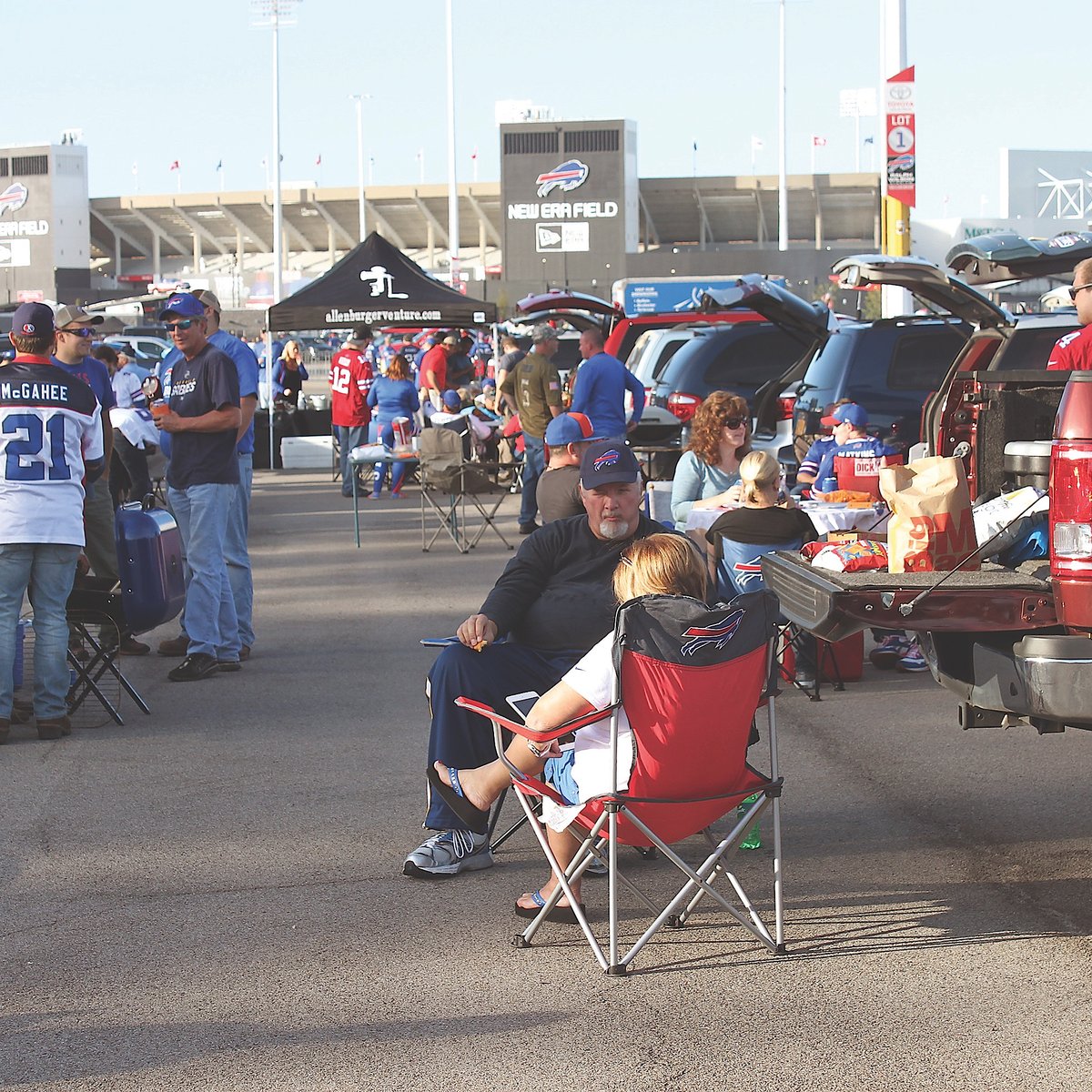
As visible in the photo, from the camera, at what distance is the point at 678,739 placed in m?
4.62

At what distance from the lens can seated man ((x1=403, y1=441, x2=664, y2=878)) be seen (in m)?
5.53

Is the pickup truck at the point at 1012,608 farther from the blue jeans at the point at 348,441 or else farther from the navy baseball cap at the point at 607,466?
the blue jeans at the point at 348,441

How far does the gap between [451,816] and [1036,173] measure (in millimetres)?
67376

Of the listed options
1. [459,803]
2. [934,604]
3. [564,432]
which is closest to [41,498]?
[564,432]

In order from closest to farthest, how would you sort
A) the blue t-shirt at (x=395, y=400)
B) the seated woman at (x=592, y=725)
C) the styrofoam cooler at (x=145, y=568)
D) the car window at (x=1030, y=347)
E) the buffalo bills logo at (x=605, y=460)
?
1. the seated woman at (x=592, y=725)
2. the buffalo bills logo at (x=605, y=460)
3. the styrofoam cooler at (x=145, y=568)
4. the car window at (x=1030, y=347)
5. the blue t-shirt at (x=395, y=400)

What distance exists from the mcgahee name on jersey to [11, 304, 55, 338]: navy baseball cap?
259 mm

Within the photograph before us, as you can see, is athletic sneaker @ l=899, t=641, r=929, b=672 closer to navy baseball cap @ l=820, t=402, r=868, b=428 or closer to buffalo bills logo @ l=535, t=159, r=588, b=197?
navy baseball cap @ l=820, t=402, r=868, b=428

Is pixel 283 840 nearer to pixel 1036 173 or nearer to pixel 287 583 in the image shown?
pixel 287 583

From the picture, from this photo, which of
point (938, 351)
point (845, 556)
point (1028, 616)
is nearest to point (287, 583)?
point (938, 351)

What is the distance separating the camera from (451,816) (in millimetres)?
5598

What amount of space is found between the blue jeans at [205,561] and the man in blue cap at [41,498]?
1.38m

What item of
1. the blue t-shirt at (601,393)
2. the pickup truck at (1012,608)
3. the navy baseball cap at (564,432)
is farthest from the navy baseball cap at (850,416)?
the pickup truck at (1012,608)

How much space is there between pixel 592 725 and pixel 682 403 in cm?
1222

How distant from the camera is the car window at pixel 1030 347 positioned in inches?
344
